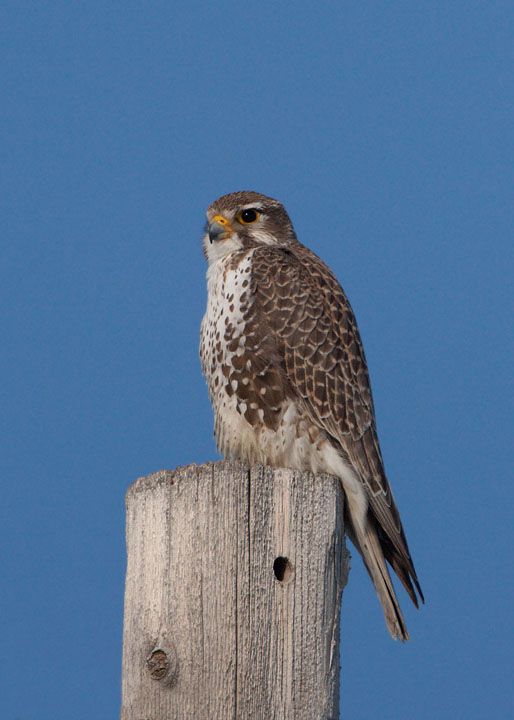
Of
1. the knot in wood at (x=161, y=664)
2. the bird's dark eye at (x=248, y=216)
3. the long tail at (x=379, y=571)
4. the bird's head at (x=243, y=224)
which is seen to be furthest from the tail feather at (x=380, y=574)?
the bird's dark eye at (x=248, y=216)

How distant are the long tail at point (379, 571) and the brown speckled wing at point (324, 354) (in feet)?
0.23

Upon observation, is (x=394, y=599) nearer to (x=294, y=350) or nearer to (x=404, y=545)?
(x=404, y=545)

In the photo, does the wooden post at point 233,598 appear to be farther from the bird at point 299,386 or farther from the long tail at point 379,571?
the bird at point 299,386

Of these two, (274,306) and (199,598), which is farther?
(274,306)

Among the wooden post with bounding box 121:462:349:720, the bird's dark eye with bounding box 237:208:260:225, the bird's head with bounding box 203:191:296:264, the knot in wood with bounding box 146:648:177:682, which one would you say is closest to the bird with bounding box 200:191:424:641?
the bird's head with bounding box 203:191:296:264

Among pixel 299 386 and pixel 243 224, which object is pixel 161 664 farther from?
pixel 243 224

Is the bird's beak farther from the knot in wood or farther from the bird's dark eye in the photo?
the knot in wood

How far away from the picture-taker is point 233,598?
2451mm

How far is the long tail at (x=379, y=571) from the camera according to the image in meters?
3.48

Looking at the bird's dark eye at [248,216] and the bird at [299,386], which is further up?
the bird's dark eye at [248,216]

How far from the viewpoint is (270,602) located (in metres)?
2.48

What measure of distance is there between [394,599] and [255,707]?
1315 mm

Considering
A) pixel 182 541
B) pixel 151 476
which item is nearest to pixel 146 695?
pixel 182 541

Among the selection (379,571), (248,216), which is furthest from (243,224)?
(379,571)
